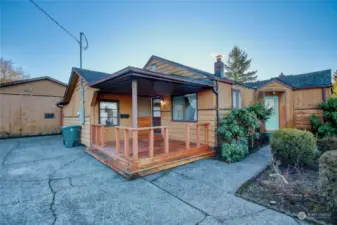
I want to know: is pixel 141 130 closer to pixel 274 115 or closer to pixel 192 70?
pixel 192 70

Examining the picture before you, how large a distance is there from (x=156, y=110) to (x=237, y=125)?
14.3ft

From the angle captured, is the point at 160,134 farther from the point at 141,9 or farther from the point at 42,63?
the point at 42,63

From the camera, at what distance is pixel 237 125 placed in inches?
211

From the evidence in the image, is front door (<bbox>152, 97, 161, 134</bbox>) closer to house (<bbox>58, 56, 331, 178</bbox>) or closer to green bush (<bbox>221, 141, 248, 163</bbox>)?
house (<bbox>58, 56, 331, 178</bbox>)

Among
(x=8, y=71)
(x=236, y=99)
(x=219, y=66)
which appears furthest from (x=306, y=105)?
(x=8, y=71)

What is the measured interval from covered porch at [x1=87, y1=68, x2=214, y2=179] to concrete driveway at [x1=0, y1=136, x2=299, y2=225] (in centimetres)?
34

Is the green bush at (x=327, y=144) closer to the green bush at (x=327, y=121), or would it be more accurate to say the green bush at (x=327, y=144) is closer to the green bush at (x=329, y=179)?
the green bush at (x=327, y=121)

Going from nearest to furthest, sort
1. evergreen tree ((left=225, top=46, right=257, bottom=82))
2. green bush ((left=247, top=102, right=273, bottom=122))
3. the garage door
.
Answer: green bush ((left=247, top=102, right=273, bottom=122)) → the garage door → evergreen tree ((left=225, top=46, right=257, bottom=82))

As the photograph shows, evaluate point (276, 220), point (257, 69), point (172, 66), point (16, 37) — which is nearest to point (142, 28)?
point (172, 66)

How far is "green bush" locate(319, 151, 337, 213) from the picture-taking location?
2.15 meters

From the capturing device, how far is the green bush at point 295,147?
409 centimetres

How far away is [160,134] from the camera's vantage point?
8.20 m

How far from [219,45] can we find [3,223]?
38.6 feet

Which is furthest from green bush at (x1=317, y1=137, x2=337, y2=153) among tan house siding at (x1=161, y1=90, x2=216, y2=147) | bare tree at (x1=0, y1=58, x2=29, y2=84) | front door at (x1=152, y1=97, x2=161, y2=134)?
bare tree at (x1=0, y1=58, x2=29, y2=84)
